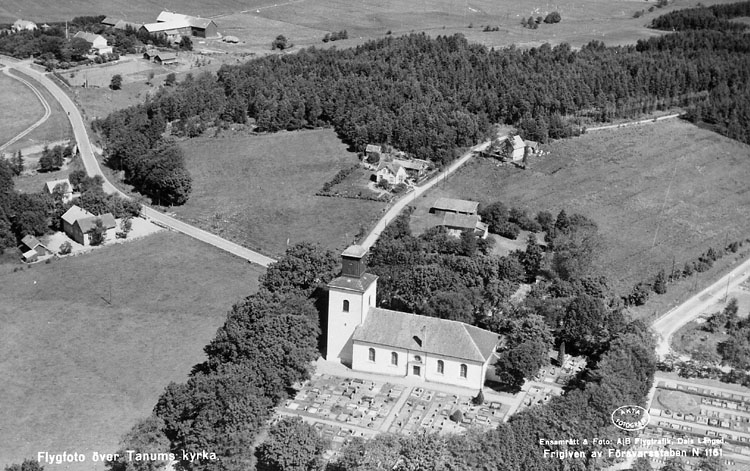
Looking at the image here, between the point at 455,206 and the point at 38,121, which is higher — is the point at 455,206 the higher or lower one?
the higher one

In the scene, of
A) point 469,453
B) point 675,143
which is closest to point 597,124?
point 675,143

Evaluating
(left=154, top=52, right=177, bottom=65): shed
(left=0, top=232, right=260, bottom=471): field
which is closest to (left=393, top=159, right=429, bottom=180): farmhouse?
(left=0, top=232, right=260, bottom=471): field

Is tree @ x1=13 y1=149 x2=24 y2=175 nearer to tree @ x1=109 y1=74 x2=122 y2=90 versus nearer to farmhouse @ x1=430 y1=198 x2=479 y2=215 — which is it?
tree @ x1=109 y1=74 x2=122 y2=90

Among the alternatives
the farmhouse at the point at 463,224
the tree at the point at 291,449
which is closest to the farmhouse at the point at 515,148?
the farmhouse at the point at 463,224

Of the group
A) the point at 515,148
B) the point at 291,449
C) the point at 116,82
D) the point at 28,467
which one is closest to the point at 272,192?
the point at 515,148

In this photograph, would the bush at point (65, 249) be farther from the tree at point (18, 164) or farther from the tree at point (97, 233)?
the tree at point (18, 164)

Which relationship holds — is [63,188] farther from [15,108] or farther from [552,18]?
[552,18]
